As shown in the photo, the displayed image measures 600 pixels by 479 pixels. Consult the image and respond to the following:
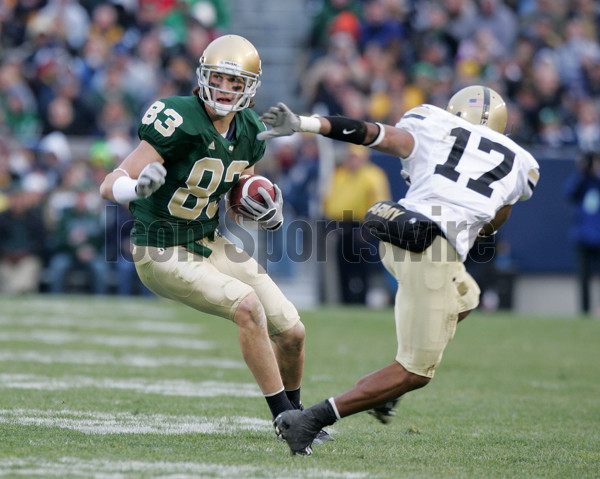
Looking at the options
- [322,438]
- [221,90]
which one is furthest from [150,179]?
[322,438]

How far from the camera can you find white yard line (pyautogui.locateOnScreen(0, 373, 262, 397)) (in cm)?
→ 506

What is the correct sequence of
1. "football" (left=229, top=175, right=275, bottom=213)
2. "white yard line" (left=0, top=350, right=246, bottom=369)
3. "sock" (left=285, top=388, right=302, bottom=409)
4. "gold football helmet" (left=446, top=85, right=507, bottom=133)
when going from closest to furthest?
"gold football helmet" (left=446, top=85, right=507, bottom=133) → "football" (left=229, top=175, right=275, bottom=213) → "sock" (left=285, top=388, right=302, bottom=409) → "white yard line" (left=0, top=350, right=246, bottom=369)

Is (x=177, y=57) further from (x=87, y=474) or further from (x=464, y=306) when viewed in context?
(x=87, y=474)

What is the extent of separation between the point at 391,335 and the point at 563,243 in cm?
351

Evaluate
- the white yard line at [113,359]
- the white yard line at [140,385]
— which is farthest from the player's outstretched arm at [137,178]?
the white yard line at [113,359]

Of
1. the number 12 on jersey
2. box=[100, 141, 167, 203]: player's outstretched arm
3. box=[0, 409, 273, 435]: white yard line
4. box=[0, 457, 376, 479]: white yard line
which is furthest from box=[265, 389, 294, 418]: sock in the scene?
the number 12 on jersey

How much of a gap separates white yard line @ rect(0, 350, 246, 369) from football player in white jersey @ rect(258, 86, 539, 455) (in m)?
2.60

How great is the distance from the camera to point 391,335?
26.5ft

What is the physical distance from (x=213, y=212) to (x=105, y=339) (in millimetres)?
3473

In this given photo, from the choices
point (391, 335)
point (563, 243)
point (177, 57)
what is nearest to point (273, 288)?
point (391, 335)

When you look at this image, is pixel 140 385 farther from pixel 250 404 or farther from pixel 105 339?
pixel 105 339

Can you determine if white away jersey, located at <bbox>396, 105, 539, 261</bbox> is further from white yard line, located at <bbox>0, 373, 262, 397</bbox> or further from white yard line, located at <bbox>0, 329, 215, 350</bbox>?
white yard line, located at <bbox>0, 329, 215, 350</bbox>

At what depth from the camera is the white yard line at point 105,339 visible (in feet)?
23.5

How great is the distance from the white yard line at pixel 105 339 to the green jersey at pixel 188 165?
3123mm
